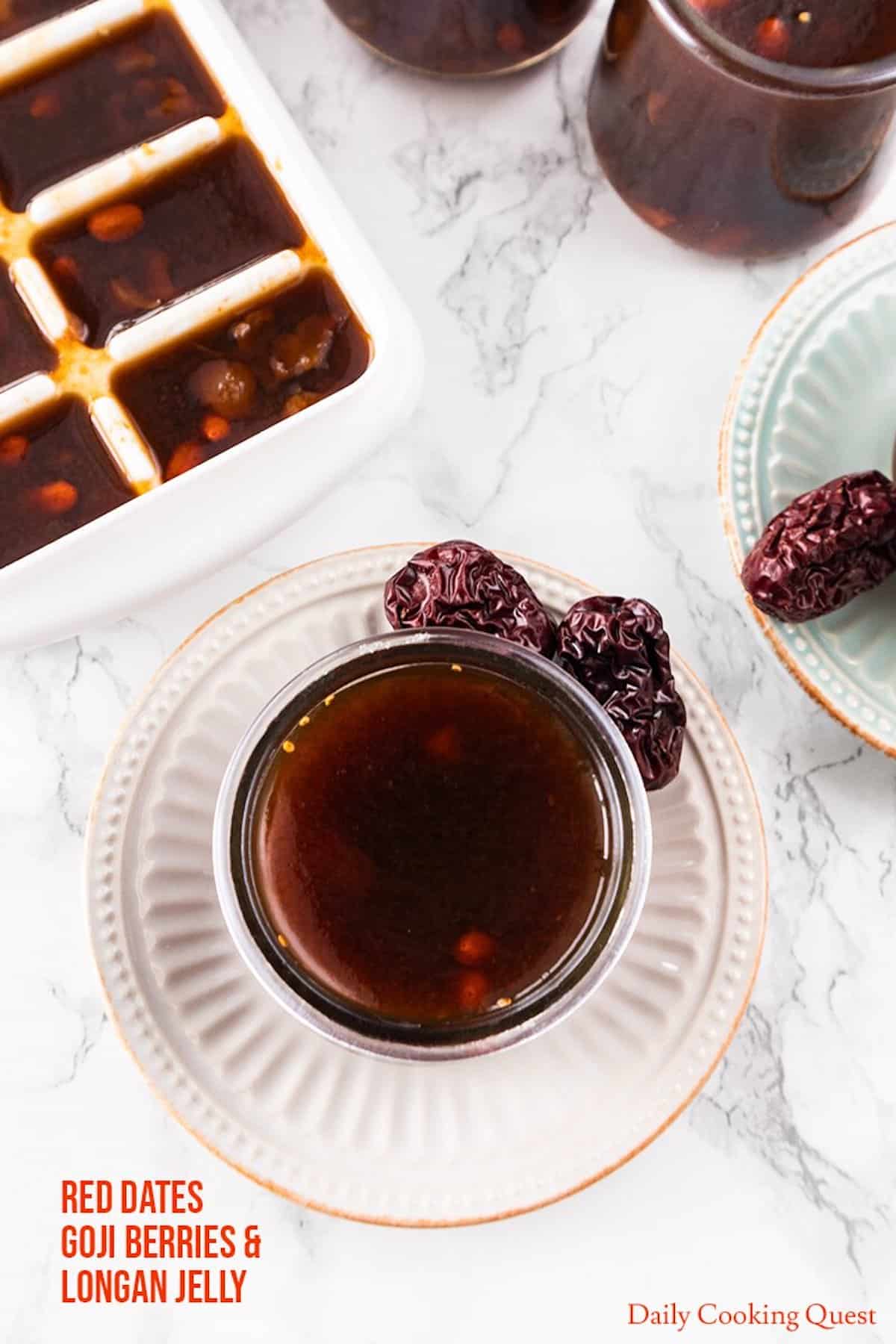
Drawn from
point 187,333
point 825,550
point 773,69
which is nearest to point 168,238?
point 187,333

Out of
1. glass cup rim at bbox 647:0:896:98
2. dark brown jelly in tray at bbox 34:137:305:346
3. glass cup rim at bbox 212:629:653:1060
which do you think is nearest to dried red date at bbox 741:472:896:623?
glass cup rim at bbox 212:629:653:1060

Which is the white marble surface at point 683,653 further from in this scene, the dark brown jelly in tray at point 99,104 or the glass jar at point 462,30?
the dark brown jelly in tray at point 99,104

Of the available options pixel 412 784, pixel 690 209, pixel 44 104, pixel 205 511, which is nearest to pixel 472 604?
pixel 412 784

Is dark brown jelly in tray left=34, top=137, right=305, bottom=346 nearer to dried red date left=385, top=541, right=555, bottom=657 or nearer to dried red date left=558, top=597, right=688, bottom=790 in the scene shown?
dried red date left=385, top=541, right=555, bottom=657

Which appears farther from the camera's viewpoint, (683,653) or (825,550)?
(683,653)

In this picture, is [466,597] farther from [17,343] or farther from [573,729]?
[17,343]
